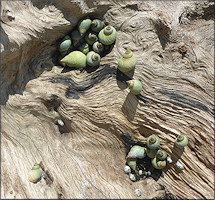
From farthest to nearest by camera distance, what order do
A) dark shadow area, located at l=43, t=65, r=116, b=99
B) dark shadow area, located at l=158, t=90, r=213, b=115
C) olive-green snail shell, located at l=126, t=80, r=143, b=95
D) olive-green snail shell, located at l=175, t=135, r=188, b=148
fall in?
dark shadow area, located at l=43, t=65, r=116, b=99
olive-green snail shell, located at l=126, t=80, r=143, b=95
dark shadow area, located at l=158, t=90, r=213, b=115
olive-green snail shell, located at l=175, t=135, r=188, b=148

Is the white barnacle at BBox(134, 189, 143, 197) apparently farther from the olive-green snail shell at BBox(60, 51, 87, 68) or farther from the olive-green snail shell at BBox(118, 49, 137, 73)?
the olive-green snail shell at BBox(60, 51, 87, 68)

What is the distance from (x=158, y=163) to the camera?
445 cm

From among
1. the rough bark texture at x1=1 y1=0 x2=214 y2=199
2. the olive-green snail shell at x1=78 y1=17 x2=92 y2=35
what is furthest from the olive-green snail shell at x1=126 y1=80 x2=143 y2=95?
the olive-green snail shell at x1=78 y1=17 x2=92 y2=35

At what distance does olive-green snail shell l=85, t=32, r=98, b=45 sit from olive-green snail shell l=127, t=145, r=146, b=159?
2689 mm

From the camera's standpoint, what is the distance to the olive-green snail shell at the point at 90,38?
497 cm

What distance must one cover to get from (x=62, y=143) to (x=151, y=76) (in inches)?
100

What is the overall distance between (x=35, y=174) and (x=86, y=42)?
3.23 meters

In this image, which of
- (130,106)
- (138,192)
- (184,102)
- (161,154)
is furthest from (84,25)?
(138,192)

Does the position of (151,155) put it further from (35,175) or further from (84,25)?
(84,25)

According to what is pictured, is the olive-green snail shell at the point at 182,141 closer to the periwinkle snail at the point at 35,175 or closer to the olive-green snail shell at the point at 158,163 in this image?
the olive-green snail shell at the point at 158,163

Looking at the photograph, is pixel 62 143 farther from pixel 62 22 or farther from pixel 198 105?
pixel 198 105

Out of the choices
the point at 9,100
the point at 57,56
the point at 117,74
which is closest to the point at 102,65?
the point at 117,74

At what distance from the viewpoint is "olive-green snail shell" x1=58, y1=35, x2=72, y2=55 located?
16.2 feet

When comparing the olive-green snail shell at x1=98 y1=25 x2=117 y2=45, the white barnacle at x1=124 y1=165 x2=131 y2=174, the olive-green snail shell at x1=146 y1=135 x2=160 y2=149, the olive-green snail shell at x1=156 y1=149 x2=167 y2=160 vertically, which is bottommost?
the white barnacle at x1=124 y1=165 x2=131 y2=174
